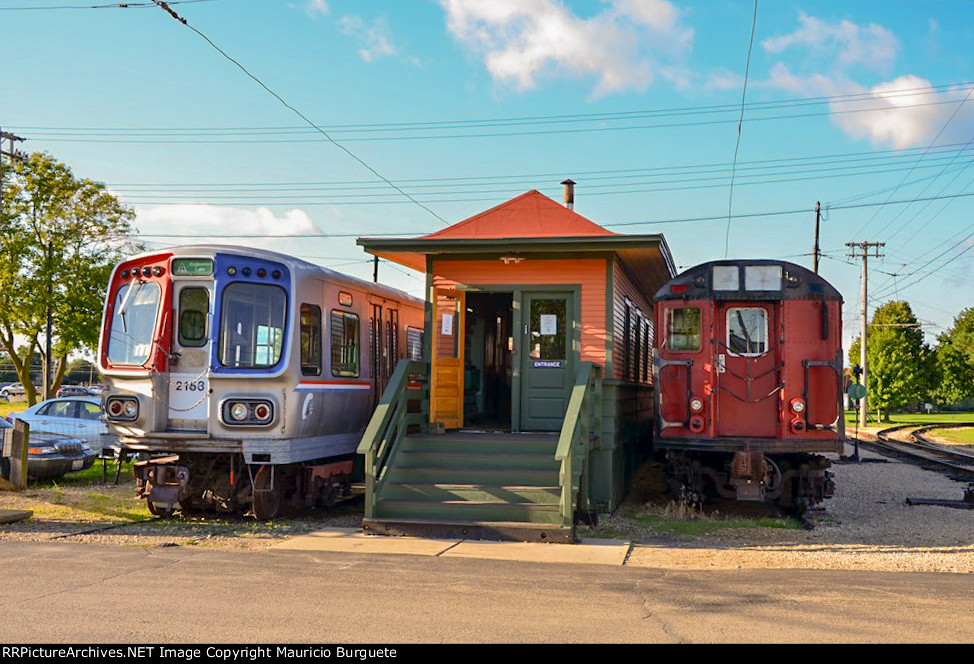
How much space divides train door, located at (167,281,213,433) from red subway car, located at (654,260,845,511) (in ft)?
21.1

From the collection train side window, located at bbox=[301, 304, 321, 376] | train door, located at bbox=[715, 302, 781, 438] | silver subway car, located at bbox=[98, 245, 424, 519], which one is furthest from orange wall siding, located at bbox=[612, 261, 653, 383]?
silver subway car, located at bbox=[98, 245, 424, 519]

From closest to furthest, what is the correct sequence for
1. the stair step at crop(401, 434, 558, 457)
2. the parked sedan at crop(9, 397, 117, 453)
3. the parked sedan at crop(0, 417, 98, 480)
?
the stair step at crop(401, 434, 558, 457) < the parked sedan at crop(0, 417, 98, 480) < the parked sedan at crop(9, 397, 117, 453)

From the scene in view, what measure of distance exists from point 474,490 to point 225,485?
3428 mm

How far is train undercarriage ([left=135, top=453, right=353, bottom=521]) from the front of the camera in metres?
11.9

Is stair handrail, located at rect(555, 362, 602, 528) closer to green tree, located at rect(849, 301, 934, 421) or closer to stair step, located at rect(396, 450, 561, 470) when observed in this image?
stair step, located at rect(396, 450, 561, 470)

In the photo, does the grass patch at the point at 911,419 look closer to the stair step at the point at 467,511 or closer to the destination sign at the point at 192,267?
the stair step at the point at 467,511

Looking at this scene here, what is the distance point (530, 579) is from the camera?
8305mm

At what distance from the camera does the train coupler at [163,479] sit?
11.8 meters

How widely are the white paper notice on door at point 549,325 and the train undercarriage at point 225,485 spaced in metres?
3.84

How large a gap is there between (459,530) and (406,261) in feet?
20.5

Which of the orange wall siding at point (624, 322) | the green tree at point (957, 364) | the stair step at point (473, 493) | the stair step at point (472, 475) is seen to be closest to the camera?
the stair step at point (473, 493)

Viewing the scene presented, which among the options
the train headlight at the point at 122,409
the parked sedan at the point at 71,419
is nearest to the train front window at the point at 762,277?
the train headlight at the point at 122,409
